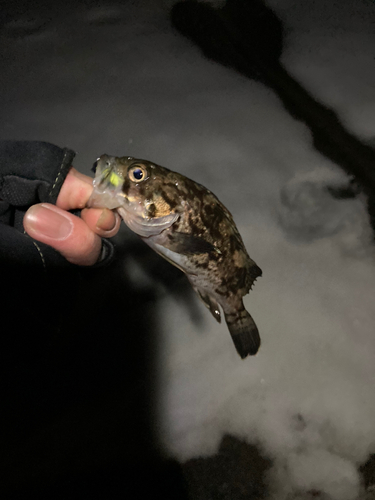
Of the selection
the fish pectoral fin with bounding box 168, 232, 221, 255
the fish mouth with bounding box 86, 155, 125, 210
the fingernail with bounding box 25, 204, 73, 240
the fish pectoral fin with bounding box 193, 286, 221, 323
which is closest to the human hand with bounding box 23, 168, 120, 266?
the fingernail with bounding box 25, 204, 73, 240

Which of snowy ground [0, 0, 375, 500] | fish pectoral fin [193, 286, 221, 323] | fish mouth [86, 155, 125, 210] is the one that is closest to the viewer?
fish mouth [86, 155, 125, 210]

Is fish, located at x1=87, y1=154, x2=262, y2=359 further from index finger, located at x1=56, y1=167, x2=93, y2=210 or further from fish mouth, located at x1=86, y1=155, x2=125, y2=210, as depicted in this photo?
index finger, located at x1=56, y1=167, x2=93, y2=210

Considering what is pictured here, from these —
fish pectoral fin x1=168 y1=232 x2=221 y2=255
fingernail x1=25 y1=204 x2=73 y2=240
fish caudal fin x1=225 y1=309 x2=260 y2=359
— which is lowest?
fish caudal fin x1=225 y1=309 x2=260 y2=359

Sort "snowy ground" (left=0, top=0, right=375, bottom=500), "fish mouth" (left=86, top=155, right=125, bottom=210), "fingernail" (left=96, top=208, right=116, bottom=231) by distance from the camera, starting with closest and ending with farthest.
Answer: "fish mouth" (left=86, top=155, right=125, bottom=210) < "fingernail" (left=96, top=208, right=116, bottom=231) < "snowy ground" (left=0, top=0, right=375, bottom=500)

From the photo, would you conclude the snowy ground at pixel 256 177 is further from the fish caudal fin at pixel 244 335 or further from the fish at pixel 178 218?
the fish at pixel 178 218

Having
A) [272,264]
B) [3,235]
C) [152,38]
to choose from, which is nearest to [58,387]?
[3,235]

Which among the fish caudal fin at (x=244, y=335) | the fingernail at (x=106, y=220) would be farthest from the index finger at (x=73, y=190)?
the fish caudal fin at (x=244, y=335)

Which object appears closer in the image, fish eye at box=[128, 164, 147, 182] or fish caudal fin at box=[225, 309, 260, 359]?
fish eye at box=[128, 164, 147, 182]
